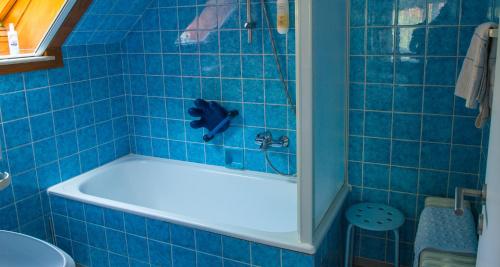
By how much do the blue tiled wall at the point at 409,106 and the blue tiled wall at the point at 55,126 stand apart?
1751 mm

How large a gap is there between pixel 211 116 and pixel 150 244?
2.99 feet

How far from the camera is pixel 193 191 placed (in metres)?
3.18

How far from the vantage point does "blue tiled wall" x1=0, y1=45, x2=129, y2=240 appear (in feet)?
8.47

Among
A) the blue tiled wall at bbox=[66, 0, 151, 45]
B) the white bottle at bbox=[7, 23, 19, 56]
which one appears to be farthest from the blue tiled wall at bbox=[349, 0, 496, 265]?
the white bottle at bbox=[7, 23, 19, 56]

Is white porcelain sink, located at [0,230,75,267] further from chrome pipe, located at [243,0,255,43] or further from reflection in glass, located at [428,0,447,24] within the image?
reflection in glass, located at [428,0,447,24]

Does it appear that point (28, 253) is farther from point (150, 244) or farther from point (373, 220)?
point (373, 220)

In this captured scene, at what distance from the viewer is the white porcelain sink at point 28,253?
4.87 ft

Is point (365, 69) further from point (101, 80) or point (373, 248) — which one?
point (101, 80)

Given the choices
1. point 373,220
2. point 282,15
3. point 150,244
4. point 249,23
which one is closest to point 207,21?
point 249,23

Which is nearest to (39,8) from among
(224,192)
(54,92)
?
(54,92)

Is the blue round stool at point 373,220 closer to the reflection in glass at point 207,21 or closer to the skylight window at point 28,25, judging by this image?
the reflection in glass at point 207,21

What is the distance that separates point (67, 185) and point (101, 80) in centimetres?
78

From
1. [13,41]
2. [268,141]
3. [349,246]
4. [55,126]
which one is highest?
[13,41]

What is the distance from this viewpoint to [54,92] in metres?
2.79
